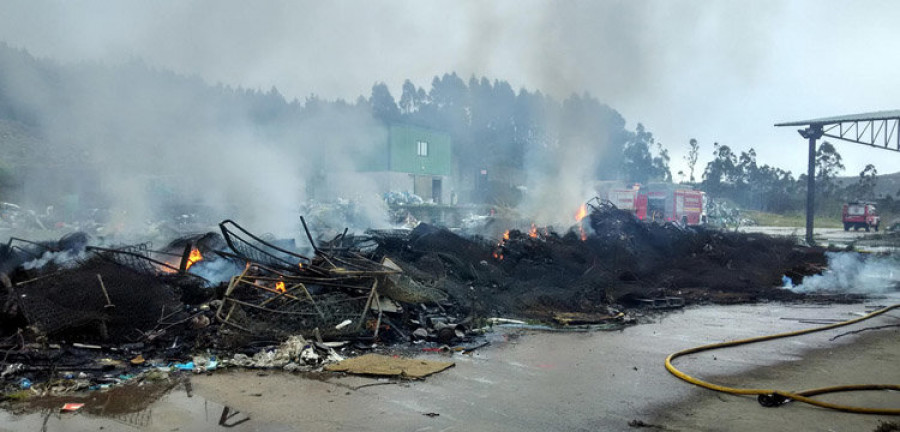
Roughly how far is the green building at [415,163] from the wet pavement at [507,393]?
82.9 feet

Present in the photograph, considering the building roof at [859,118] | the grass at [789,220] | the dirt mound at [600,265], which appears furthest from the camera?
the grass at [789,220]

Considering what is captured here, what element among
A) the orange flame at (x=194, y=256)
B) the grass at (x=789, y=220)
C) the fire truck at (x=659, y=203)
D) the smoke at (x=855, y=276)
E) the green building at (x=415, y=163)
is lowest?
the smoke at (x=855, y=276)

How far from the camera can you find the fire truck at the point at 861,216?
97.6 ft

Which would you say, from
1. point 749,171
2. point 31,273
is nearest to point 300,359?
point 31,273

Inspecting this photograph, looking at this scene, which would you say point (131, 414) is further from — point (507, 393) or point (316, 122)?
point (316, 122)

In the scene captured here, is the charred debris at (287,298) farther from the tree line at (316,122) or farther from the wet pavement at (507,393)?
the tree line at (316,122)

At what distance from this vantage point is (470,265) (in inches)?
→ 425

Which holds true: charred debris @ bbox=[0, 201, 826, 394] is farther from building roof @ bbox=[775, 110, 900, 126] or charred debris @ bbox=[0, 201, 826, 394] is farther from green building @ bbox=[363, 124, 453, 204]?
green building @ bbox=[363, 124, 453, 204]

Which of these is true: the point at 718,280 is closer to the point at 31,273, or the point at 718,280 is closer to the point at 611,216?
the point at 611,216

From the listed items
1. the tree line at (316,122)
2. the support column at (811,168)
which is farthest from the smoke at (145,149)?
the support column at (811,168)

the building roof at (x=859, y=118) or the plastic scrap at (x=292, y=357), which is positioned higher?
the building roof at (x=859, y=118)

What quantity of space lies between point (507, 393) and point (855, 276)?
37.8 feet

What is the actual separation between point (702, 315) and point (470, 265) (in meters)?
4.10

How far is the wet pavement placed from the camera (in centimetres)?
438
